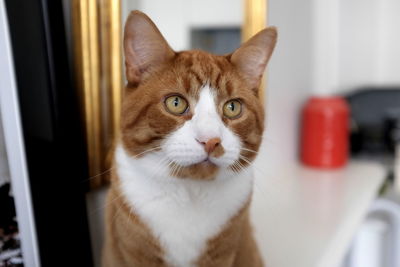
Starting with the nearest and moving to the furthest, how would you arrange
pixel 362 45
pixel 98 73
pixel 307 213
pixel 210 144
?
pixel 210 144
pixel 98 73
pixel 307 213
pixel 362 45

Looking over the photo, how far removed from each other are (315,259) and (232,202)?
33 cm

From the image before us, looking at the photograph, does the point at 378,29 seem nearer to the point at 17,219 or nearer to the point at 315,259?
the point at 315,259

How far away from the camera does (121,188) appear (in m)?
0.43

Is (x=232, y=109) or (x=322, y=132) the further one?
(x=322, y=132)

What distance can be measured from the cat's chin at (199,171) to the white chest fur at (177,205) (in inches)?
0.6

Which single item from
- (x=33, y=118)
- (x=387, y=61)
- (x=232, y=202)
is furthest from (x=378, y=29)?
(x=33, y=118)

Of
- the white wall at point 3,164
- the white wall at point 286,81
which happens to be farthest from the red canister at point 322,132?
the white wall at point 3,164

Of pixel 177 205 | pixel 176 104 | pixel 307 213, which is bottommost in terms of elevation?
pixel 307 213

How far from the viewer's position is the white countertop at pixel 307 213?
0.65 meters

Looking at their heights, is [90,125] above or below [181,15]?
below

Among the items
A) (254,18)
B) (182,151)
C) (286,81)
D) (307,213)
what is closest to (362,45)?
(286,81)

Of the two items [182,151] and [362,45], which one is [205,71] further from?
[362,45]

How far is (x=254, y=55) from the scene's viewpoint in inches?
16.4

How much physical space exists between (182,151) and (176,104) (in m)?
0.05
